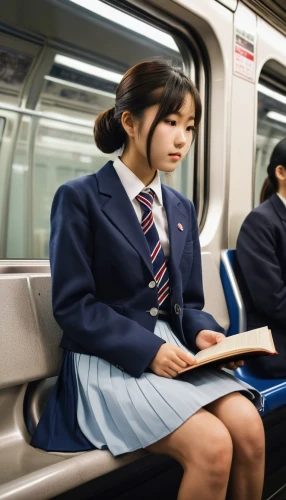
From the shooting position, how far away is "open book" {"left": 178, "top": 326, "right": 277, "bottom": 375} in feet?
4.74

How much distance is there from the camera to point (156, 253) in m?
1.84

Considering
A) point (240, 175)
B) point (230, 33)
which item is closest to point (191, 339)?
point (240, 175)

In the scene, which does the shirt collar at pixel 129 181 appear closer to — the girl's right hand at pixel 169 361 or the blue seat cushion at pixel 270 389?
the girl's right hand at pixel 169 361

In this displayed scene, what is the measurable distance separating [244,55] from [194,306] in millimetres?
2098

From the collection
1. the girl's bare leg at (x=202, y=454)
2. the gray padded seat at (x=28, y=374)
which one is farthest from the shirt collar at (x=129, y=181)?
the girl's bare leg at (x=202, y=454)

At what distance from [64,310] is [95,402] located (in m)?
0.31

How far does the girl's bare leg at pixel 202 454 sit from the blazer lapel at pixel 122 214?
1.82ft

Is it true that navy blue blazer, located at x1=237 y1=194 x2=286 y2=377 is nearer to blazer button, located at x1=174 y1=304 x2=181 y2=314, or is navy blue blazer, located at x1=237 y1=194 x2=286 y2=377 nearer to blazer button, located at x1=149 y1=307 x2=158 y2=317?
blazer button, located at x1=174 y1=304 x2=181 y2=314

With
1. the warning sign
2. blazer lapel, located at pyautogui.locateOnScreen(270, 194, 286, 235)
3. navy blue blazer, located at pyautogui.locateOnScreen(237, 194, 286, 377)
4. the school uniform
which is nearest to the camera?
the school uniform

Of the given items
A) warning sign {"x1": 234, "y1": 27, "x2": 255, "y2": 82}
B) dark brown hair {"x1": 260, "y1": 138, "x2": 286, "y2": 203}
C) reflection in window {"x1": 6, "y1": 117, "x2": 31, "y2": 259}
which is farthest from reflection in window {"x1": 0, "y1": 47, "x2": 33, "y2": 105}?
dark brown hair {"x1": 260, "y1": 138, "x2": 286, "y2": 203}

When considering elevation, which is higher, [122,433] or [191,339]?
[191,339]

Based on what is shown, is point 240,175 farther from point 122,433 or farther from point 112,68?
point 122,433

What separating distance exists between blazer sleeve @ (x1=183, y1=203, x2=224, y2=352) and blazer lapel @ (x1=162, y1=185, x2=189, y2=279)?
0.11 m

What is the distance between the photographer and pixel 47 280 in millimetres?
2031
